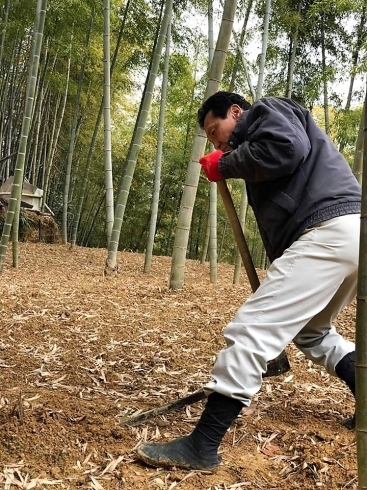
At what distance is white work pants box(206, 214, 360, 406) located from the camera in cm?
160

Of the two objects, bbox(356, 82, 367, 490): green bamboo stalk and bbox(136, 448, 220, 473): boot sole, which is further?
bbox(136, 448, 220, 473): boot sole

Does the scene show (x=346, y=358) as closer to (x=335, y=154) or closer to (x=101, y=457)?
(x=335, y=154)

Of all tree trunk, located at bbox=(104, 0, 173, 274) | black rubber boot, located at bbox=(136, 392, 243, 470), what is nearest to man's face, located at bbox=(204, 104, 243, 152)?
black rubber boot, located at bbox=(136, 392, 243, 470)

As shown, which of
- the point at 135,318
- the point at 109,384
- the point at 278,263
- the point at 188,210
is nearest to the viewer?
the point at 278,263

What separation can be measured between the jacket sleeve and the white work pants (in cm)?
26

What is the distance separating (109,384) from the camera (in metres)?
2.46

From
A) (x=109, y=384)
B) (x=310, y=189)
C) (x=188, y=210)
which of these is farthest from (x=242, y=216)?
(x=310, y=189)

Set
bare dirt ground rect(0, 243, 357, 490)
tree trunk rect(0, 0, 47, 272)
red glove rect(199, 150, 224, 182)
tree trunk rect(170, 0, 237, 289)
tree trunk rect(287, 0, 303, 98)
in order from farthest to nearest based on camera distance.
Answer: tree trunk rect(287, 0, 303, 98), tree trunk rect(0, 0, 47, 272), tree trunk rect(170, 0, 237, 289), red glove rect(199, 150, 224, 182), bare dirt ground rect(0, 243, 357, 490)

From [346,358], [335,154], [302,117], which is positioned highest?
[302,117]

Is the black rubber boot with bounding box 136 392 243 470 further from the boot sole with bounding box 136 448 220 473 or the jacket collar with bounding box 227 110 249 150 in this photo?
the jacket collar with bounding box 227 110 249 150

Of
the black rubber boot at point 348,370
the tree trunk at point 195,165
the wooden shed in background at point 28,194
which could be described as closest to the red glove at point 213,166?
the black rubber boot at point 348,370

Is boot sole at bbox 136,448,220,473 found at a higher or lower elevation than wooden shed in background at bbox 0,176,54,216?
lower

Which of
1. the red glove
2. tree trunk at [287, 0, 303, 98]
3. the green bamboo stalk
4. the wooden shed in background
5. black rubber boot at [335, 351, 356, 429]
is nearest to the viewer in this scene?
the green bamboo stalk

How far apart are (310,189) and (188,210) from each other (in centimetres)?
306
